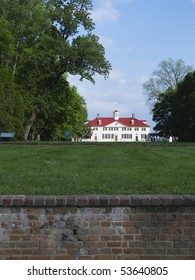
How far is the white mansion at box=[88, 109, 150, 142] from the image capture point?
153 m

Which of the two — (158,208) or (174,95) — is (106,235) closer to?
(158,208)

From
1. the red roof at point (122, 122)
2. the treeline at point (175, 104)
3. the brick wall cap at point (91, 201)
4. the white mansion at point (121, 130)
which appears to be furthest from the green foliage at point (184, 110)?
the red roof at point (122, 122)

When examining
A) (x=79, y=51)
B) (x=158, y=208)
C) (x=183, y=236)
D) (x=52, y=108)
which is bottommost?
(x=183, y=236)

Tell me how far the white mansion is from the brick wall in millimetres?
145466

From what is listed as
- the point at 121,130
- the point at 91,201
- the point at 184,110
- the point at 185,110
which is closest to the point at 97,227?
the point at 91,201

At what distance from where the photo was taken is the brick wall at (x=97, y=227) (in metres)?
6.56

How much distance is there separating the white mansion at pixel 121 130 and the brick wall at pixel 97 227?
477ft

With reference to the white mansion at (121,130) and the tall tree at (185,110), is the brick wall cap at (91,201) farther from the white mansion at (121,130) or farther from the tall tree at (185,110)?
the white mansion at (121,130)

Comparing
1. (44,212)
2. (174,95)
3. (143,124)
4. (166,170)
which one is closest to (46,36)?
(174,95)

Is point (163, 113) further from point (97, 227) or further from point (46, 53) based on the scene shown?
point (97, 227)

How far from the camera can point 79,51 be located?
47875 millimetres

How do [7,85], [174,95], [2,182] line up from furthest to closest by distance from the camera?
[174,95], [7,85], [2,182]

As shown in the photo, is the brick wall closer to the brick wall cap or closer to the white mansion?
the brick wall cap

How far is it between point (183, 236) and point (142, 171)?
4094 mm
